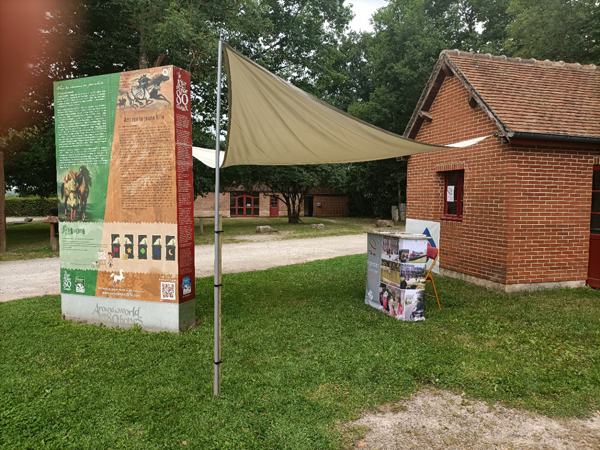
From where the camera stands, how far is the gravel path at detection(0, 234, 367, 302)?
26.2 ft

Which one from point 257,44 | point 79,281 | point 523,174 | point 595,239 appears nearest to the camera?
point 79,281

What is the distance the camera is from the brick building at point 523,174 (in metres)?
7.36

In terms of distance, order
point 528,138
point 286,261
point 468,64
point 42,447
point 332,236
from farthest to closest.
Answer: point 332,236
point 286,261
point 468,64
point 528,138
point 42,447

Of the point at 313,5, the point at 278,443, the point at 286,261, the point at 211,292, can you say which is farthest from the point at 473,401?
the point at 313,5

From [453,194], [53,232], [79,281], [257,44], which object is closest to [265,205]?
[257,44]

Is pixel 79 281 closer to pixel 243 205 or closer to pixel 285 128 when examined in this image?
pixel 285 128

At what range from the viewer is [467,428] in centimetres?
311

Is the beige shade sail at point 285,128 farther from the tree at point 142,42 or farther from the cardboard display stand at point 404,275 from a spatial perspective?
the tree at point 142,42

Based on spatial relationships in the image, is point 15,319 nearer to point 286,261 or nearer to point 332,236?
point 286,261

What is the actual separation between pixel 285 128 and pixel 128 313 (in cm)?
319

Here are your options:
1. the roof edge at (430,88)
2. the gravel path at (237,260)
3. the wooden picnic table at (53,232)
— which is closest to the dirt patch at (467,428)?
the gravel path at (237,260)

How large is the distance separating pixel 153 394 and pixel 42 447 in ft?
2.92

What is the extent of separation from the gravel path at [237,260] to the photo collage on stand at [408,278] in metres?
4.95

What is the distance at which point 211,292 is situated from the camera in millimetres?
7500
